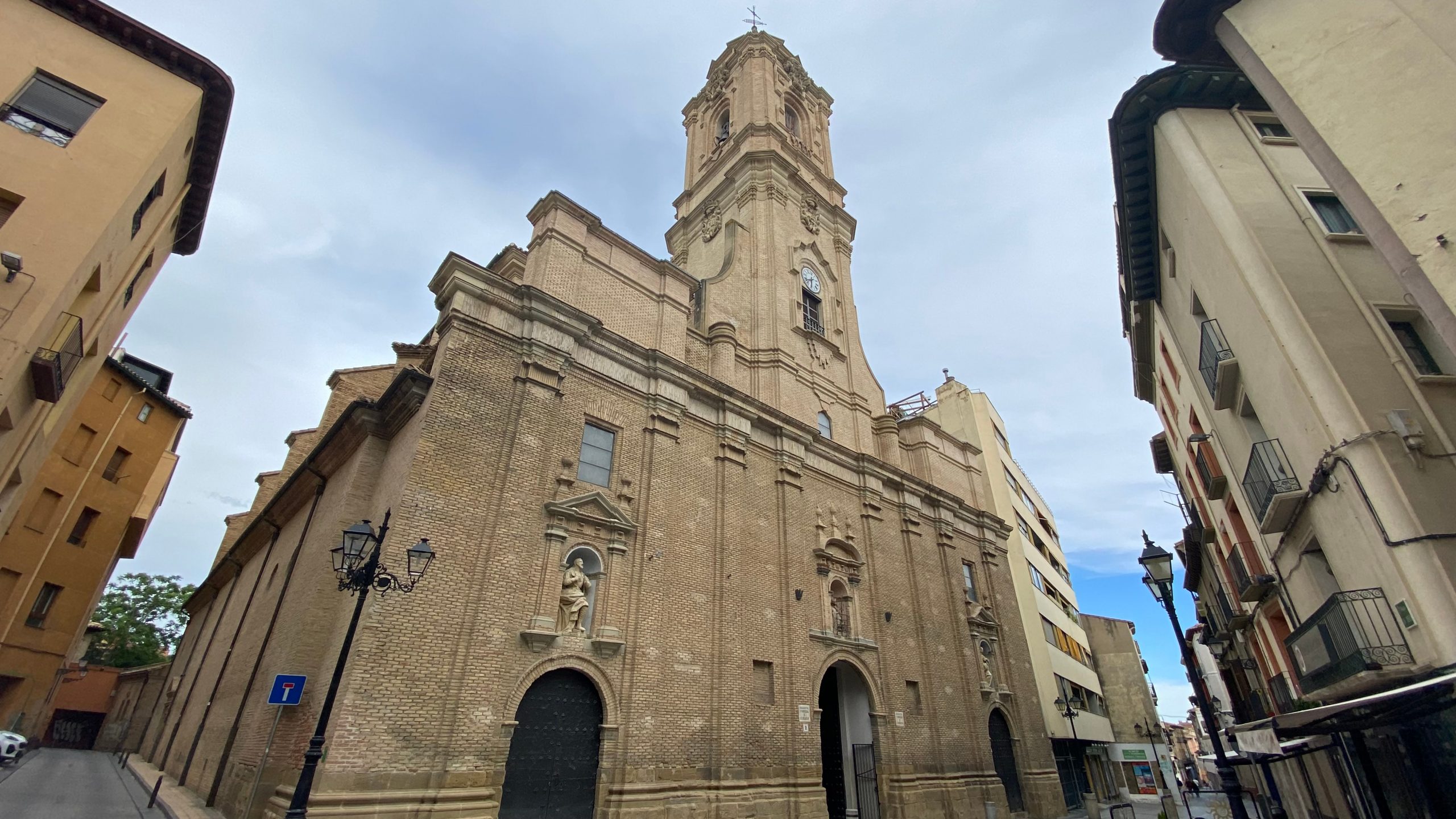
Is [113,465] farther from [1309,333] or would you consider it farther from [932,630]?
[1309,333]

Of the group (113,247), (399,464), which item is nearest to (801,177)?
(399,464)

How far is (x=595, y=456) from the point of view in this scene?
14461mm

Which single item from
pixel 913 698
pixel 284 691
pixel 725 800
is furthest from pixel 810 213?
pixel 284 691

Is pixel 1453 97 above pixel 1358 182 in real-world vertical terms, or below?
above

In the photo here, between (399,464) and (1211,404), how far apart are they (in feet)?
53.1

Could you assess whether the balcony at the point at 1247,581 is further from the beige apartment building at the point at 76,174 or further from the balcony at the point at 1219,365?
the beige apartment building at the point at 76,174

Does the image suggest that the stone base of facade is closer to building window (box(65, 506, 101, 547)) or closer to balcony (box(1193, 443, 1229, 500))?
balcony (box(1193, 443, 1229, 500))

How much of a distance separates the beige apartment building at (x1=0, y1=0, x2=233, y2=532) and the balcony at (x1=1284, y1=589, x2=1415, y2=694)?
63.1ft

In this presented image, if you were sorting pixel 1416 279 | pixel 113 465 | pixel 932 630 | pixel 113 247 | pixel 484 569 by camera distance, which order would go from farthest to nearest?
pixel 113 465 < pixel 932 630 < pixel 113 247 < pixel 484 569 < pixel 1416 279

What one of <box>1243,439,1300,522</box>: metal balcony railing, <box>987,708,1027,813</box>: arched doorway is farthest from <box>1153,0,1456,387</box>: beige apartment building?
<box>987,708,1027,813</box>: arched doorway

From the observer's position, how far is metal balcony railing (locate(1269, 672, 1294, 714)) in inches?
515

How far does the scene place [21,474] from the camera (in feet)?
51.1

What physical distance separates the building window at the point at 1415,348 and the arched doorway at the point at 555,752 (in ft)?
44.3

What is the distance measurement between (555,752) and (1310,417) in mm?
12838
